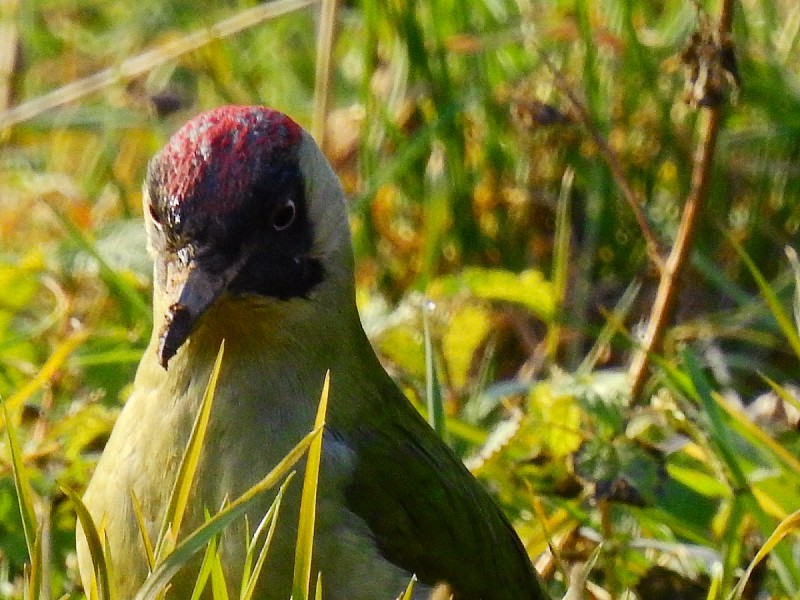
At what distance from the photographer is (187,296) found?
246 cm

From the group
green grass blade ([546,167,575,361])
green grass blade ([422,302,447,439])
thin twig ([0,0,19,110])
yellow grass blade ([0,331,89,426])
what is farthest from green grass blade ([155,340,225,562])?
thin twig ([0,0,19,110])

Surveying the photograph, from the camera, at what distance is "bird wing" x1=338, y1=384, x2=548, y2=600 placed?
2832 millimetres

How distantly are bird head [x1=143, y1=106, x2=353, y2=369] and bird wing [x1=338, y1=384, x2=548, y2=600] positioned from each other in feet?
1.03

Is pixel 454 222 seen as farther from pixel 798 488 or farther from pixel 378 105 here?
pixel 798 488

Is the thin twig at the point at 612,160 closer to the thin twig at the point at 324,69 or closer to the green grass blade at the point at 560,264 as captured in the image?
the green grass blade at the point at 560,264

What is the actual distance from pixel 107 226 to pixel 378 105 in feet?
2.54

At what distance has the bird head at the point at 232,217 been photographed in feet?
8.16

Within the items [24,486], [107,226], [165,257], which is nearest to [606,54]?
[107,226]

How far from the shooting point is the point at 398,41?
4352 mm

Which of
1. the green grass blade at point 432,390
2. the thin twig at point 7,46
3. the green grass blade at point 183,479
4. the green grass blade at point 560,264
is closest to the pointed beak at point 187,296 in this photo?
the green grass blade at point 183,479

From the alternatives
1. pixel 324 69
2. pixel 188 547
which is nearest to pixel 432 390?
pixel 188 547

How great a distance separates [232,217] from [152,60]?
2.07 meters

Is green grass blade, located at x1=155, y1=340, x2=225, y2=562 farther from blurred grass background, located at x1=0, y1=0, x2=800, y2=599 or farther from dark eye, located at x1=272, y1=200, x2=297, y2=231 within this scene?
blurred grass background, located at x1=0, y1=0, x2=800, y2=599

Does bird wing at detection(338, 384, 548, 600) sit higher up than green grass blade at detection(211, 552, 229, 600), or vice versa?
green grass blade at detection(211, 552, 229, 600)
